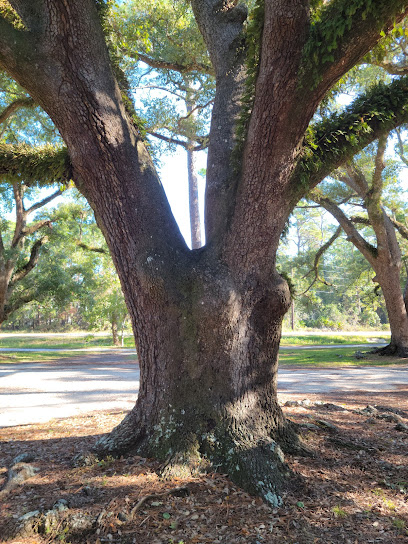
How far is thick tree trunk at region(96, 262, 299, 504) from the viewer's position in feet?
11.3

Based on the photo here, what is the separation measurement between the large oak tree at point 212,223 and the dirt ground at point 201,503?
245 millimetres

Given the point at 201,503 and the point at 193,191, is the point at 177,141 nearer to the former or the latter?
the point at 193,191

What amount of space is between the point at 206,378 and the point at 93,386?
290 inches

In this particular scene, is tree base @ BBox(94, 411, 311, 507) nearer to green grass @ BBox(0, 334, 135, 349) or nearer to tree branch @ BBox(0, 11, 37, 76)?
tree branch @ BBox(0, 11, 37, 76)

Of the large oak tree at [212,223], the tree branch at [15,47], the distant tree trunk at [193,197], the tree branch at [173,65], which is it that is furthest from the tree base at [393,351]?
the tree branch at [15,47]

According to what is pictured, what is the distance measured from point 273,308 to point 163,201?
4.76 feet

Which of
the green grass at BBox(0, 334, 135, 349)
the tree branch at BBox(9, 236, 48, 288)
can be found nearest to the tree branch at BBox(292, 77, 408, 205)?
the tree branch at BBox(9, 236, 48, 288)

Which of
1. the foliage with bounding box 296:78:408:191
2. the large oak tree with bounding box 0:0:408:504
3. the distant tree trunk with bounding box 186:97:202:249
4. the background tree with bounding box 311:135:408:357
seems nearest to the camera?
the large oak tree with bounding box 0:0:408:504

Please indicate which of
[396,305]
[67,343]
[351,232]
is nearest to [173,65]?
[351,232]

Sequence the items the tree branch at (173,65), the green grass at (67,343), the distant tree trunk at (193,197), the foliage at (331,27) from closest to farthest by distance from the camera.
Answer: the foliage at (331,27) < the tree branch at (173,65) < the distant tree trunk at (193,197) < the green grass at (67,343)

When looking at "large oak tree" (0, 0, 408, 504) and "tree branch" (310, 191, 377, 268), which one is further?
"tree branch" (310, 191, 377, 268)

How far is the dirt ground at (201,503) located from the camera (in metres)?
2.69

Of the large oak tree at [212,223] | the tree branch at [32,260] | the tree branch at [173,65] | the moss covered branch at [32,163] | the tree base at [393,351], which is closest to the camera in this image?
the large oak tree at [212,223]

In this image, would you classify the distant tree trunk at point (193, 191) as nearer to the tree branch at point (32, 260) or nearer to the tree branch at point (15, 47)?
the tree branch at point (32, 260)
